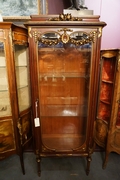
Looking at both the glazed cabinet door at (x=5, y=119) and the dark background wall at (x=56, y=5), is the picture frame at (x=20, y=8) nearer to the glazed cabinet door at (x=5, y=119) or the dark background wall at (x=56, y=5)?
the dark background wall at (x=56, y=5)

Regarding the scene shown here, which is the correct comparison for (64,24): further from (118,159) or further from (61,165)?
(118,159)

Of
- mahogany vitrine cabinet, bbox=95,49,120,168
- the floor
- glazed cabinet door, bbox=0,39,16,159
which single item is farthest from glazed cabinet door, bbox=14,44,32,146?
mahogany vitrine cabinet, bbox=95,49,120,168

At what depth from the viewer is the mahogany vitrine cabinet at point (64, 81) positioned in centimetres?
103

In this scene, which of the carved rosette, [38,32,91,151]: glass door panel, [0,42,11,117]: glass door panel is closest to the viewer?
the carved rosette

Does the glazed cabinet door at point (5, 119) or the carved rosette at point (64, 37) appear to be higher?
the carved rosette at point (64, 37)

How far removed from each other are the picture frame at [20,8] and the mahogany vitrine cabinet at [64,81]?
12.4 inches

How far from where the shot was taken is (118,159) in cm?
165

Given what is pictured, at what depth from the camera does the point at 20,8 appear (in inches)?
55.3

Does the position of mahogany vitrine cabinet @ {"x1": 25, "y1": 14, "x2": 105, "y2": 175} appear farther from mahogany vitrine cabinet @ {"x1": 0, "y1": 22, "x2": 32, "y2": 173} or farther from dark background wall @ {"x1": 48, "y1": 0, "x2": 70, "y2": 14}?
dark background wall @ {"x1": 48, "y1": 0, "x2": 70, "y2": 14}

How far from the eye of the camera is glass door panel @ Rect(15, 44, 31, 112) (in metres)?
1.36

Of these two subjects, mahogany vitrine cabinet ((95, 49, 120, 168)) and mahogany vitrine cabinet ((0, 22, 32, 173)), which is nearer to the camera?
mahogany vitrine cabinet ((0, 22, 32, 173))

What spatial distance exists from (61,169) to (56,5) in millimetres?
1972

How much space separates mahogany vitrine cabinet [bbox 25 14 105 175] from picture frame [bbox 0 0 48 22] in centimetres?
32

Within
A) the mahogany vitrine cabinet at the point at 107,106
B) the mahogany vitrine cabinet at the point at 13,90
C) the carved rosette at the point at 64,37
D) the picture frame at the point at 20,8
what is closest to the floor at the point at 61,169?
the mahogany vitrine cabinet at the point at 107,106
